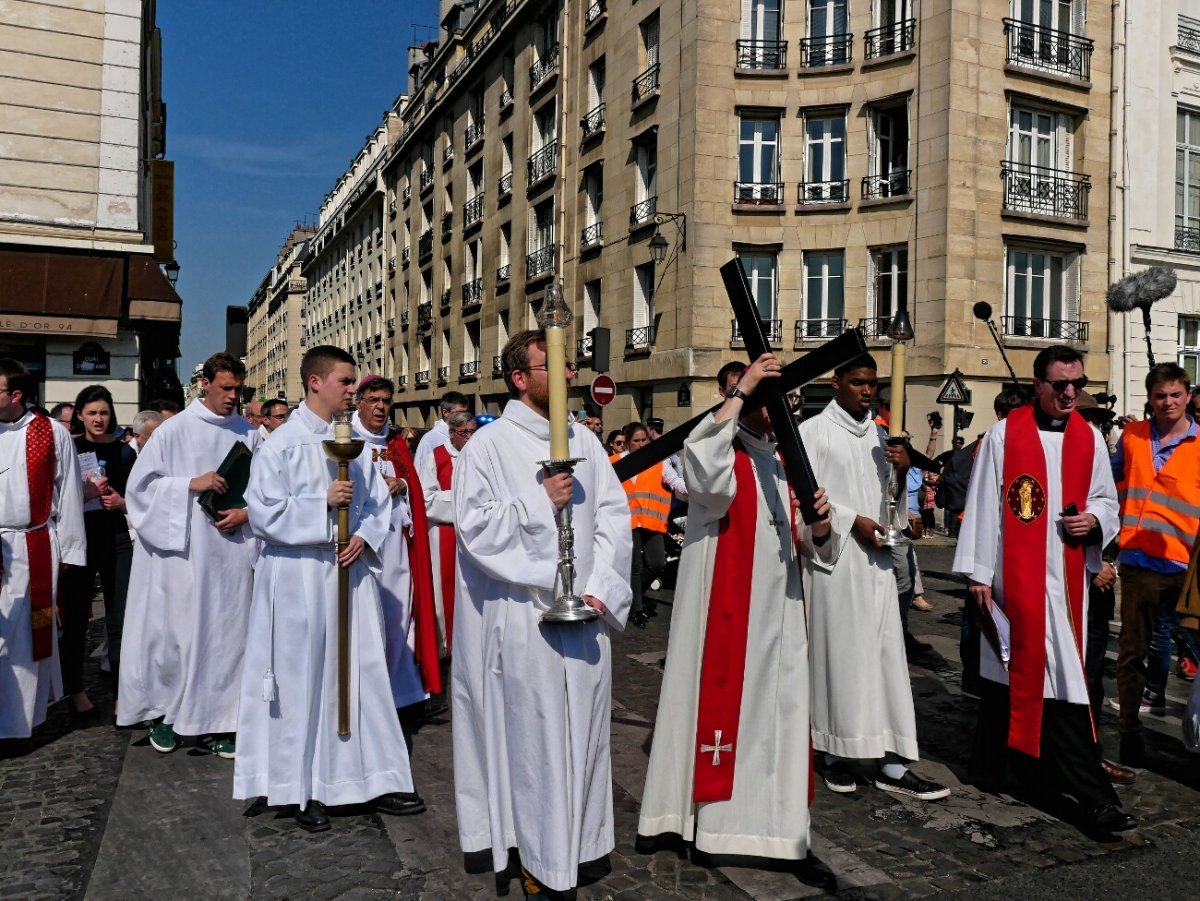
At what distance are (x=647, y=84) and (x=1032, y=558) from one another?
21758mm

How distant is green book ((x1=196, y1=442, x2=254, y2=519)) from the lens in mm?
5477

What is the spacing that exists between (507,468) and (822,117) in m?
20.8

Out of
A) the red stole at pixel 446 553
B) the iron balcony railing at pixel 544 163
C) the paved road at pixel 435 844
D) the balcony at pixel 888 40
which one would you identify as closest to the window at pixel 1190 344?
the balcony at pixel 888 40

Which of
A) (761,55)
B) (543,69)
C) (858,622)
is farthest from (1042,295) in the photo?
(858,622)

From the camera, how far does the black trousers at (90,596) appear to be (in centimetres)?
638

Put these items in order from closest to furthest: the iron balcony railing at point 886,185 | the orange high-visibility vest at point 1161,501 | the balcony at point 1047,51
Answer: the orange high-visibility vest at point 1161,501 < the balcony at point 1047,51 < the iron balcony railing at point 886,185

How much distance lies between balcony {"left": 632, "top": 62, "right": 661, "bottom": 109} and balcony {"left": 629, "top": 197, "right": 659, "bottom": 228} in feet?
7.82

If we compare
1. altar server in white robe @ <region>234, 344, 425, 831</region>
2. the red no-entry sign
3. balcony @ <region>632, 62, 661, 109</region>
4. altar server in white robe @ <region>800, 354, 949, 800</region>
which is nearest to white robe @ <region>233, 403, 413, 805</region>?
altar server in white robe @ <region>234, 344, 425, 831</region>

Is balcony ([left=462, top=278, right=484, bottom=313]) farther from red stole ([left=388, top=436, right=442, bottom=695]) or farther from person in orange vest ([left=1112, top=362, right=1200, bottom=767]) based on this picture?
person in orange vest ([left=1112, top=362, right=1200, bottom=767])

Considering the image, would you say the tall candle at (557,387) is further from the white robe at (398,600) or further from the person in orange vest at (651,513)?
the person in orange vest at (651,513)

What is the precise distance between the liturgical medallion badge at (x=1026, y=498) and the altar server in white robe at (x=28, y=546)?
17.1 ft

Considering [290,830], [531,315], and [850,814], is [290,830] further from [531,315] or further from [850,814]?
[531,315]

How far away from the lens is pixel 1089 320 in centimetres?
2158

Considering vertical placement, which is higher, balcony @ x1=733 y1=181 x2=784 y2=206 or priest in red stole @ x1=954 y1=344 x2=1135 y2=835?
balcony @ x1=733 y1=181 x2=784 y2=206
